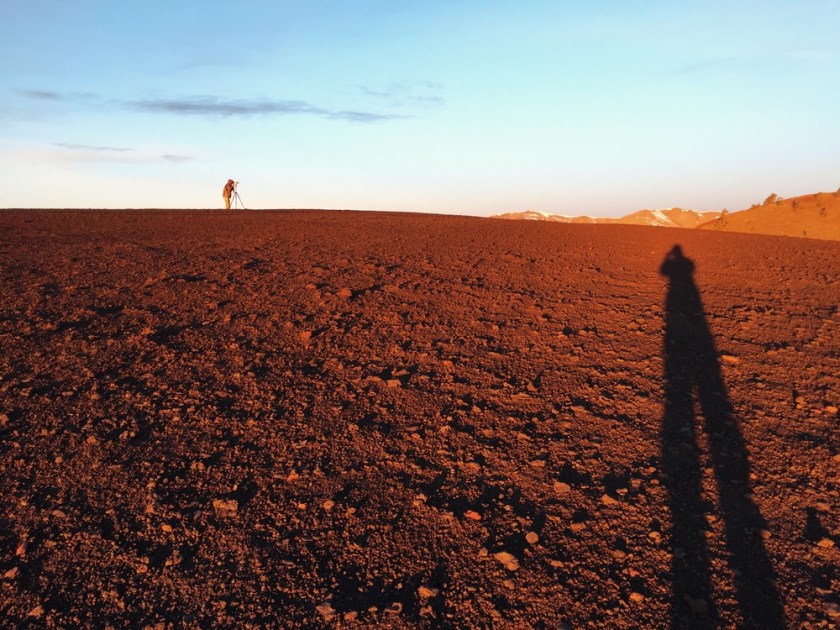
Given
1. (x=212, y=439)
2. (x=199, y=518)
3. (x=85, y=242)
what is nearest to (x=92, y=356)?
(x=212, y=439)

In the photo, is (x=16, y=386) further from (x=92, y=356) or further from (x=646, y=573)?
(x=646, y=573)

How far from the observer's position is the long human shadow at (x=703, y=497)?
302 centimetres

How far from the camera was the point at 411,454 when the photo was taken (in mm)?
4355

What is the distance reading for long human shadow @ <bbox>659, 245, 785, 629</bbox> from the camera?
302cm

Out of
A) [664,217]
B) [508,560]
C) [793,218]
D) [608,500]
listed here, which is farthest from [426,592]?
[664,217]

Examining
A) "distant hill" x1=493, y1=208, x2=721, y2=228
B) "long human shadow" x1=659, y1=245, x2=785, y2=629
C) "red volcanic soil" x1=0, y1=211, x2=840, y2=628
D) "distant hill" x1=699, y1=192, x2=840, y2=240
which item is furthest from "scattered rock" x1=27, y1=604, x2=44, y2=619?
"distant hill" x1=493, y1=208, x2=721, y2=228

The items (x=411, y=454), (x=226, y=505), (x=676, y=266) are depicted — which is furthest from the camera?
(x=676, y=266)

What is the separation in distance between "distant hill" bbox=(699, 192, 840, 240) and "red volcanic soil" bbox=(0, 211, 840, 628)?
16037mm

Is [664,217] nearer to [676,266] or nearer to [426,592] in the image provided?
[676,266]

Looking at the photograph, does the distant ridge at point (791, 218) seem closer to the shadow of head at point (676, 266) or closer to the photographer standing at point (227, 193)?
the shadow of head at point (676, 266)

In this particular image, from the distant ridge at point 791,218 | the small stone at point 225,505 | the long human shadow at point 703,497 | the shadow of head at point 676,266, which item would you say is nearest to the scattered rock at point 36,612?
the small stone at point 225,505

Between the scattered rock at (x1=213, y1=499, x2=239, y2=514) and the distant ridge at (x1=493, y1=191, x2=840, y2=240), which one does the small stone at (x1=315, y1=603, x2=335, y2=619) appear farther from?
the distant ridge at (x1=493, y1=191, x2=840, y2=240)

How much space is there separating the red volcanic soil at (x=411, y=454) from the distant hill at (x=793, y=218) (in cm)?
1604

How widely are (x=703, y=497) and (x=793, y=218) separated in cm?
2341
